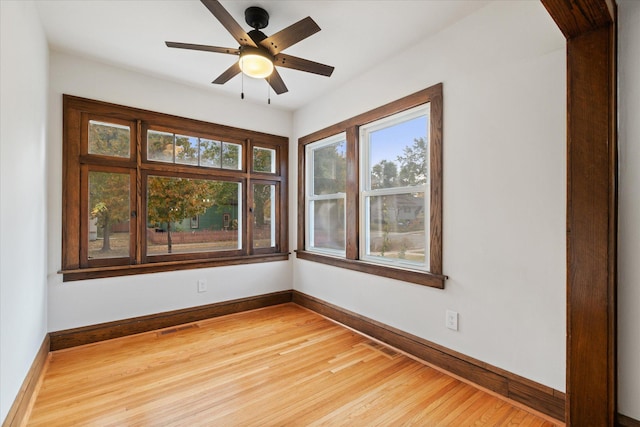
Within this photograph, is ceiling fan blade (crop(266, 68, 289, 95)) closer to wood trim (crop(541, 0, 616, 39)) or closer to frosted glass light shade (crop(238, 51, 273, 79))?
frosted glass light shade (crop(238, 51, 273, 79))

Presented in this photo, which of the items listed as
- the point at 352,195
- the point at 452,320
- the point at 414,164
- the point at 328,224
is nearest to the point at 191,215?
the point at 328,224

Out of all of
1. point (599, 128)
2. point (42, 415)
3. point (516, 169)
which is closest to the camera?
point (599, 128)

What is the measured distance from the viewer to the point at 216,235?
3.68 meters

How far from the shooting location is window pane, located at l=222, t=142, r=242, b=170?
12.2 ft

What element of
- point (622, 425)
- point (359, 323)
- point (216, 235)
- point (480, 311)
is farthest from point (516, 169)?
point (216, 235)

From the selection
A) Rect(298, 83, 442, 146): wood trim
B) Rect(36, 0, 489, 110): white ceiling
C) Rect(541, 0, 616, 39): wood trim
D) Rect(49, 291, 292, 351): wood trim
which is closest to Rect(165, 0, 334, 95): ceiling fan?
Rect(36, 0, 489, 110): white ceiling

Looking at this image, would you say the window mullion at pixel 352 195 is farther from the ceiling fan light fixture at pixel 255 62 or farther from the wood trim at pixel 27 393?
the wood trim at pixel 27 393

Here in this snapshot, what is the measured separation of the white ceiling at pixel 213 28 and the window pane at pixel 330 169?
86cm

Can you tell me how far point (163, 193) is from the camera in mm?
3342

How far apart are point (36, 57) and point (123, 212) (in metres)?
1.43

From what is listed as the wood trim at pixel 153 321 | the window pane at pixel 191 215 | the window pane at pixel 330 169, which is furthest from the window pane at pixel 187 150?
the wood trim at pixel 153 321

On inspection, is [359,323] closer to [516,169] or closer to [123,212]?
[516,169]

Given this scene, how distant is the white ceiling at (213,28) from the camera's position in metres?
2.13

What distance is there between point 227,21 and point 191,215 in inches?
88.5
